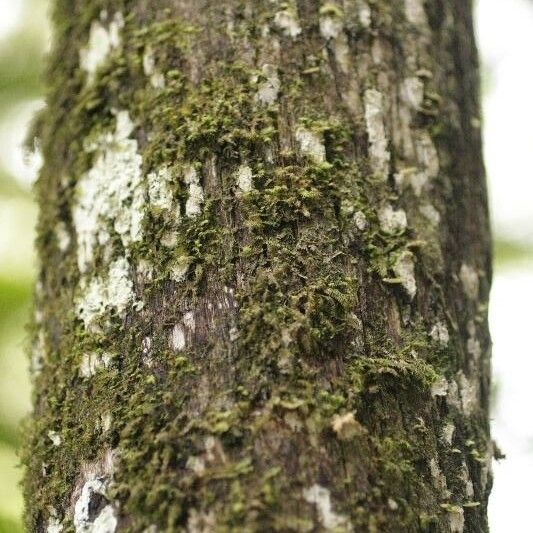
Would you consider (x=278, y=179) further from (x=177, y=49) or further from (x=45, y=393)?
(x=45, y=393)

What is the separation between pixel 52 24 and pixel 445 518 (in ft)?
6.17

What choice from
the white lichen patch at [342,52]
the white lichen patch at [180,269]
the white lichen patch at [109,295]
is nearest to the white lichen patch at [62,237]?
the white lichen patch at [109,295]

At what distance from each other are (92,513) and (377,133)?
1108mm

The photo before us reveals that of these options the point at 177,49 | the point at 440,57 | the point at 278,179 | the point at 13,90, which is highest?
the point at 13,90

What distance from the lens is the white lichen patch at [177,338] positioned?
59.6 inches

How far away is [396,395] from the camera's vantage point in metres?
1.54

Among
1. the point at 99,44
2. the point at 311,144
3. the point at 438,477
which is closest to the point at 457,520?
the point at 438,477

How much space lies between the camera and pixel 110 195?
5.90ft

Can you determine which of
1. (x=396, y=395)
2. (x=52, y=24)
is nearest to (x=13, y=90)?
(x=52, y=24)

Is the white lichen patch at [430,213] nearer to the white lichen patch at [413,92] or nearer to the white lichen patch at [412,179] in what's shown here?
the white lichen patch at [412,179]

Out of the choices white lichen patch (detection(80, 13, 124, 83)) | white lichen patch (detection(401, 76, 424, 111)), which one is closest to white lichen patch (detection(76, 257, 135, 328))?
white lichen patch (detection(80, 13, 124, 83))

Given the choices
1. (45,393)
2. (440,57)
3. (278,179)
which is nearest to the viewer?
(278,179)

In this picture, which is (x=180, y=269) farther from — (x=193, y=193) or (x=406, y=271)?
(x=406, y=271)

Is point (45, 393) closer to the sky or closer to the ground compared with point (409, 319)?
closer to the ground
